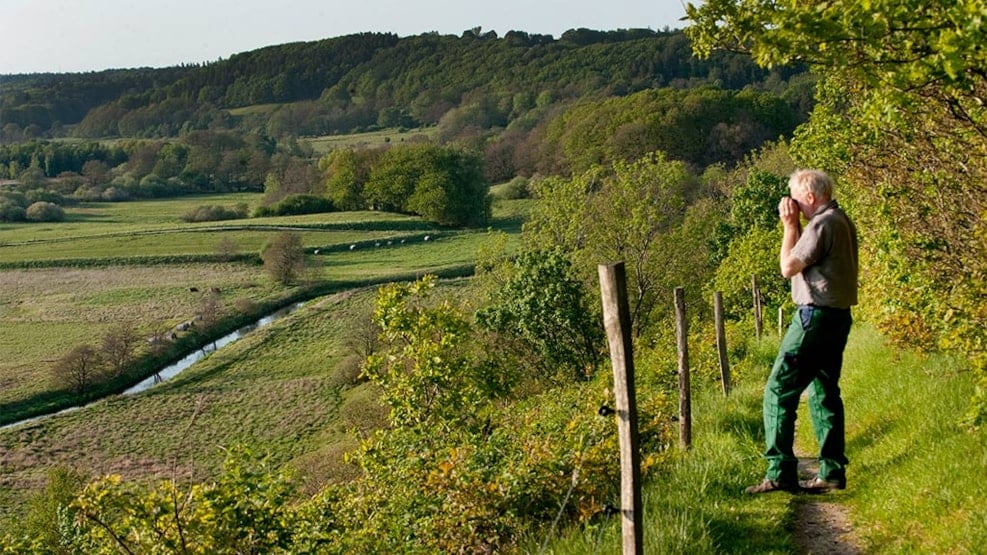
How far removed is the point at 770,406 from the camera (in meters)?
7.24

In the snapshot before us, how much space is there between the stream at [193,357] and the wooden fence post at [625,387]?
1683 inches

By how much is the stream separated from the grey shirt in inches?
1689

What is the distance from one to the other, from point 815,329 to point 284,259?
69662mm

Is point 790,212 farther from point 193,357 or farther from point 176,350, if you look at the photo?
point 176,350

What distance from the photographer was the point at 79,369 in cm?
4744

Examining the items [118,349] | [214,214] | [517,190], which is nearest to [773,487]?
[118,349]

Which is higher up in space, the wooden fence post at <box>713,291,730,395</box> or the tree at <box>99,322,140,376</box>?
the wooden fence post at <box>713,291,730,395</box>

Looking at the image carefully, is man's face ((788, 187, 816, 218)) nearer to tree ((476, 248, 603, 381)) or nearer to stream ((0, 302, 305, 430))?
tree ((476, 248, 603, 381))

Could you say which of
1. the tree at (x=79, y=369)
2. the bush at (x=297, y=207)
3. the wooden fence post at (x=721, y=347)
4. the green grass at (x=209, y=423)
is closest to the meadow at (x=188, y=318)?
the green grass at (x=209, y=423)

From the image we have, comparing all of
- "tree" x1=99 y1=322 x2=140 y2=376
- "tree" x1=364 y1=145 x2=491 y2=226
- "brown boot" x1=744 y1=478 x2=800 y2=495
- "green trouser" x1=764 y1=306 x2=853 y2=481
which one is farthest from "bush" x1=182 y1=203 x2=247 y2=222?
"green trouser" x1=764 y1=306 x2=853 y2=481

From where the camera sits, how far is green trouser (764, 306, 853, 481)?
688cm

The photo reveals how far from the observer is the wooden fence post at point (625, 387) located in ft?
16.9

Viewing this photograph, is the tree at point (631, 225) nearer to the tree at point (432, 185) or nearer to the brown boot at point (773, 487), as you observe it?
the brown boot at point (773, 487)

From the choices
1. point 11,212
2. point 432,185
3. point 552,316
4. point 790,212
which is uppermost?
point 11,212
